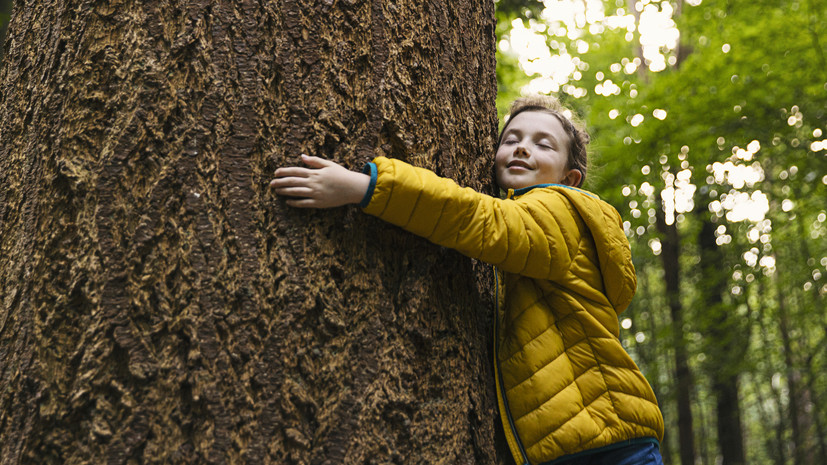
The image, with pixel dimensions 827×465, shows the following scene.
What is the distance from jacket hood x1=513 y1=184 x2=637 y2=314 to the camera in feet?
6.61

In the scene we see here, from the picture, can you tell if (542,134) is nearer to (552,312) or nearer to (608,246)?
(608,246)

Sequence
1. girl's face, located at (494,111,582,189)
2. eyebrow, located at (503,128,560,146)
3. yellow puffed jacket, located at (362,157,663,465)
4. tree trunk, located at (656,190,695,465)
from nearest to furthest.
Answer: yellow puffed jacket, located at (362,157,663,465) → girl's face, located at (494,111,582,189) → eyebrow, located at (503,128,560,146) → tree trunk, located at (656,190,695,465)

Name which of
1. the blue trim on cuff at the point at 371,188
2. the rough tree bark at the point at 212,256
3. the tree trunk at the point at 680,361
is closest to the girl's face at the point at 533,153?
the rough tree bark at the point at 212,256

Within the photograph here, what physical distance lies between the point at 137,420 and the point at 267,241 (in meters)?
0.48

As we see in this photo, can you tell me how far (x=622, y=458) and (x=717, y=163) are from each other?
768 centimetres

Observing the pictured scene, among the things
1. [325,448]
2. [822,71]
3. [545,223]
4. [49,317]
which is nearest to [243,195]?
[49,317]

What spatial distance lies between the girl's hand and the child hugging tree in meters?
0.01

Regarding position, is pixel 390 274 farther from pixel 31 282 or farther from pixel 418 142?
pixel 31 282

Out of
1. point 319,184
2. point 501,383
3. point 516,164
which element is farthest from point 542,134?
point 319,184

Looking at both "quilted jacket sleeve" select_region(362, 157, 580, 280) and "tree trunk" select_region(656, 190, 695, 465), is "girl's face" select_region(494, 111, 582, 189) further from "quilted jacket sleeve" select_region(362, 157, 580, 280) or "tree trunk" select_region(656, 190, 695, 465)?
"tree trunk" select_region(656, 190, 695, 465)

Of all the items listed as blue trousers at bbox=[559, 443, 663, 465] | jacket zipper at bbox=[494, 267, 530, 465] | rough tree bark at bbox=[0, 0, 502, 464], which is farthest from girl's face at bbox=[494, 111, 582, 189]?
blue trousers at bbox=[559, 443, 663, 465]

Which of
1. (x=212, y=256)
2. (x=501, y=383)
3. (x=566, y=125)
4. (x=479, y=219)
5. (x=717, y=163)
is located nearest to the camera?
(x=212, y=256)

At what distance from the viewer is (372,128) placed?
64.5 inches

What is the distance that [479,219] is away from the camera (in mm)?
1691
